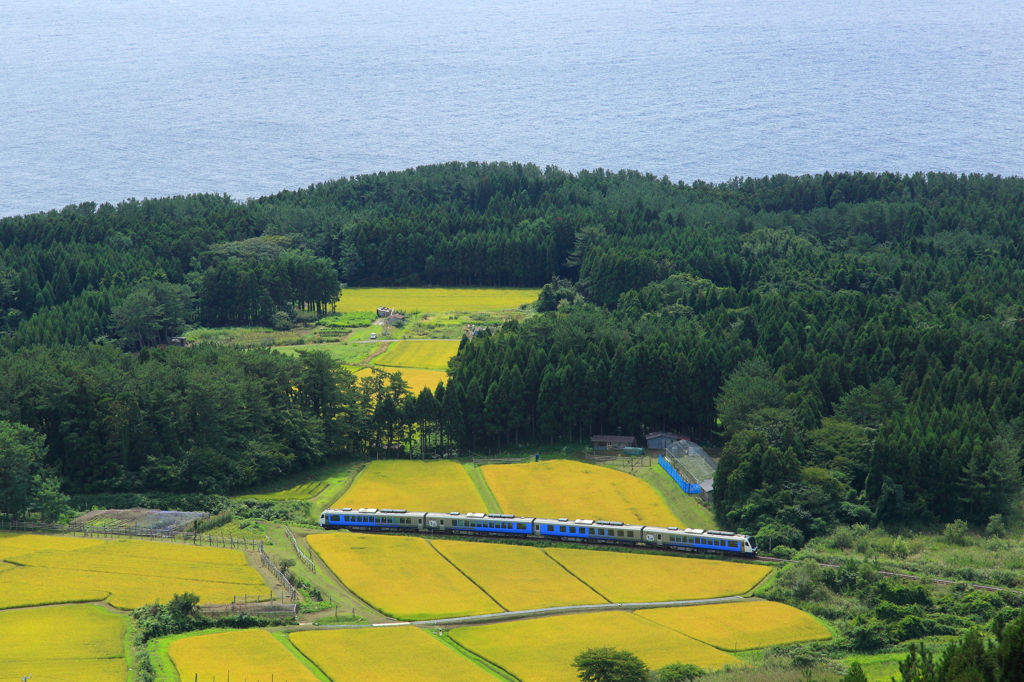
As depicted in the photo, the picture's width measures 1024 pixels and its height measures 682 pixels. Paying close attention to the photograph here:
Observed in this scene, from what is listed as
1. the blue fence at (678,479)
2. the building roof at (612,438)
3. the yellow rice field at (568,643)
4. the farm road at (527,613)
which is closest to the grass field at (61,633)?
the farm road at (527,613)

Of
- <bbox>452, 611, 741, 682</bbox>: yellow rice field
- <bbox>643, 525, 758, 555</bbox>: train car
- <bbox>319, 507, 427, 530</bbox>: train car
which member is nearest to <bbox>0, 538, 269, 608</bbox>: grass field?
<bbox>319, 507, 427, 530</bbox>: train car

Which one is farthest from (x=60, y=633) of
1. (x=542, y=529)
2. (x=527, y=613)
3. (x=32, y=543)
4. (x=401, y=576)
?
(x=542, y=529)

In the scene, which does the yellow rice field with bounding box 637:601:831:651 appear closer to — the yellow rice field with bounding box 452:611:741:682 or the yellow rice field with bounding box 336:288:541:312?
the yellow rice field with bounding box 452:611:741:682

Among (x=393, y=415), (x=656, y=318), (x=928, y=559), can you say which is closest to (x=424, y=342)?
(x=656, y=318)

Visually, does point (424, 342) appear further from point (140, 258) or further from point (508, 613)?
point (508, 613)

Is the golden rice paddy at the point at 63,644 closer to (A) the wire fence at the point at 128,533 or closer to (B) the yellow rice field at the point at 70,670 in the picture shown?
(B) the yellow rice field at the point at 70,670

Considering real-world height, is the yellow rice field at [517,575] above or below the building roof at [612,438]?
below

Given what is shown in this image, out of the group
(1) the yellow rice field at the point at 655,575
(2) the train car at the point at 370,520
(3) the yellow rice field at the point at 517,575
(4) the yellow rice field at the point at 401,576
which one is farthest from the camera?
(2) the train car at the point at 370,520

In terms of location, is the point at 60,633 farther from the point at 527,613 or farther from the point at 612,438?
the point at 612,438
